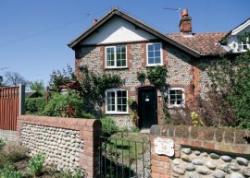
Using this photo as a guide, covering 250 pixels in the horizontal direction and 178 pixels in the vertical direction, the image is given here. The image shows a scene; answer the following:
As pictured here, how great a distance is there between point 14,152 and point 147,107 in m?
12.0

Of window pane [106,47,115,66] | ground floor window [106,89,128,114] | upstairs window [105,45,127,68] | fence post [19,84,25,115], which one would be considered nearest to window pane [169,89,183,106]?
ground floor window [106,89,128,114]

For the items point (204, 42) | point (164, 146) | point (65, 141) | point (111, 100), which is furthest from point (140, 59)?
point (164, 146)

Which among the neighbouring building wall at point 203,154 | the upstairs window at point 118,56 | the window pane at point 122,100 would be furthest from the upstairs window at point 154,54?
the neighbouring building wall at point 203,154

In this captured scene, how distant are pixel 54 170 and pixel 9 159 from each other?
6.83ft

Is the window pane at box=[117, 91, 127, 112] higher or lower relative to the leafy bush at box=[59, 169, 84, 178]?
higher

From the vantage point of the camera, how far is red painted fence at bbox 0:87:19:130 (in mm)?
12789

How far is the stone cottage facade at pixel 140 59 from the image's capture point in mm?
20328

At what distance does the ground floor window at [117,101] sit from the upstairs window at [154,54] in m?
2.71

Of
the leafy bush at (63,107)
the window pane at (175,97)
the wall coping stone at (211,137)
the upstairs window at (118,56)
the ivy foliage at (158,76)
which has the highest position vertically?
the upstairs window at (118,56)

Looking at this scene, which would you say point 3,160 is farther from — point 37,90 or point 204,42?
point 37,90

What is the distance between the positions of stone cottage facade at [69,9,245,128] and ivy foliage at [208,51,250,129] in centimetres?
955

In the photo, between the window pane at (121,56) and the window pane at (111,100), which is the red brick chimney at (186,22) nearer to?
the window pane at (121,56)

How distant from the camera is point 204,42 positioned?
22.0 meters

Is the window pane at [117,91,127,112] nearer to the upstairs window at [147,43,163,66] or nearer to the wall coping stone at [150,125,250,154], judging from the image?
the upstairs window at [147,43,163,66]
